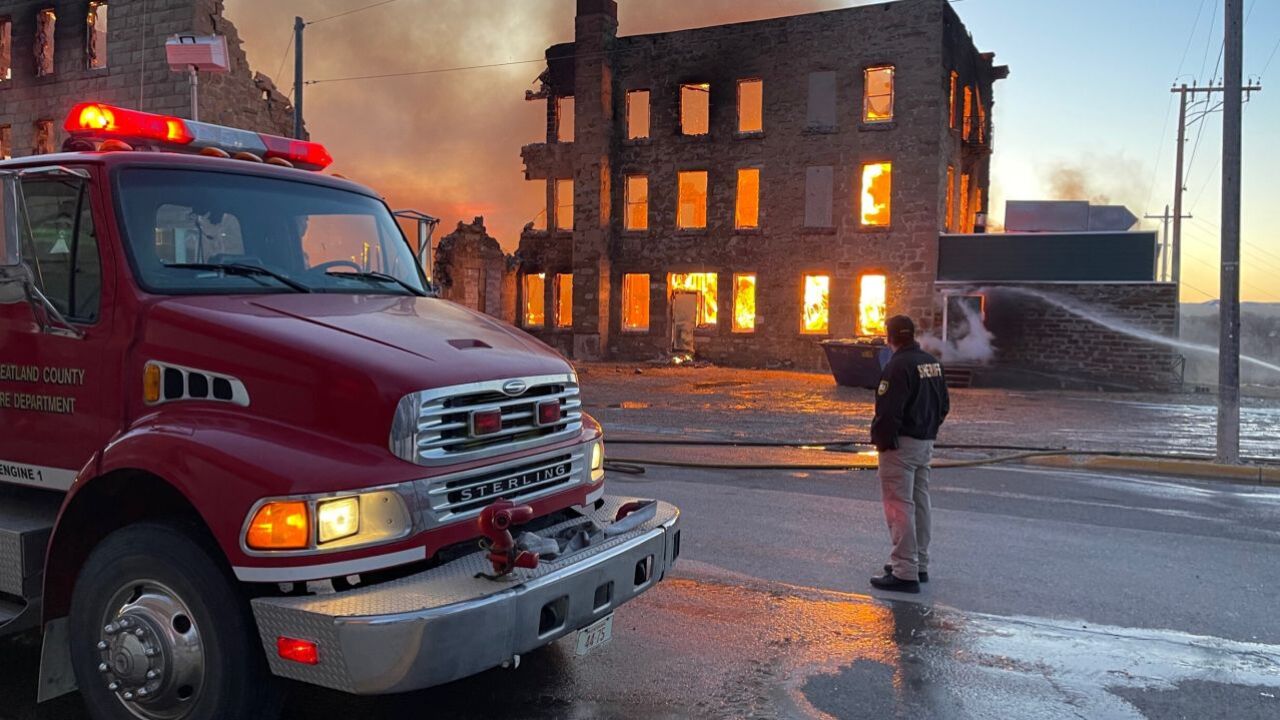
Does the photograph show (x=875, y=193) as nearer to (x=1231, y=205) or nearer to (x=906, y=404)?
(x=1231, y=205)

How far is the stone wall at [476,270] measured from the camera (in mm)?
38156

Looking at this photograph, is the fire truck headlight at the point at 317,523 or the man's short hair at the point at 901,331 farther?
the man's short hair at the point at 901,331

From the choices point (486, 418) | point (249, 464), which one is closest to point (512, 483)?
point (486, 418)

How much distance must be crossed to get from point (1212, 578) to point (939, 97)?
1016 inches

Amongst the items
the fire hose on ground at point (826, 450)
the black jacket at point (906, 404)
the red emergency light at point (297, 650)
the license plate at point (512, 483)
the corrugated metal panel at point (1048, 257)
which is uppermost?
the corrugated metal panel at point (1048, 257)

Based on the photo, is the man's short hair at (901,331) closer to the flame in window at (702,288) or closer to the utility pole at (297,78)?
the utility pole at (297,78)

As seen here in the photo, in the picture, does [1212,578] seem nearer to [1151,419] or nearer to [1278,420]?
[1151,419]

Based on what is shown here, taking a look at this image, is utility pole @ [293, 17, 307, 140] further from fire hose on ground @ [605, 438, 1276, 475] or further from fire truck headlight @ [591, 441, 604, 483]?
fire truck headlight @ [591, 441, 604, 483]

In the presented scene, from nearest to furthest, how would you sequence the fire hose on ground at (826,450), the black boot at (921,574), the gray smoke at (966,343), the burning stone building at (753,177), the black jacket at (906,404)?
1. the black jacket at (906,404)
2. the black boot at (921,574)
3. the fire hose on ground at (826,450)
4. the gray smoke at (966,343)
5. the burning stone building at (753,177)

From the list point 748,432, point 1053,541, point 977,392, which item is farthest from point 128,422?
point 977,392

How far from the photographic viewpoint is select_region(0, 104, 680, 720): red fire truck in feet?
10.7

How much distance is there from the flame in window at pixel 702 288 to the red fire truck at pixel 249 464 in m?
30.1

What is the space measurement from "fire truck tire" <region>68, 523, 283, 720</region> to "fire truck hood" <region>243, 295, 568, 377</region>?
3.28ft

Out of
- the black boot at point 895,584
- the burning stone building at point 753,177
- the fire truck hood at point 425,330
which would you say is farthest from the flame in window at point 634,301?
the fire truck hood at point 425,330
